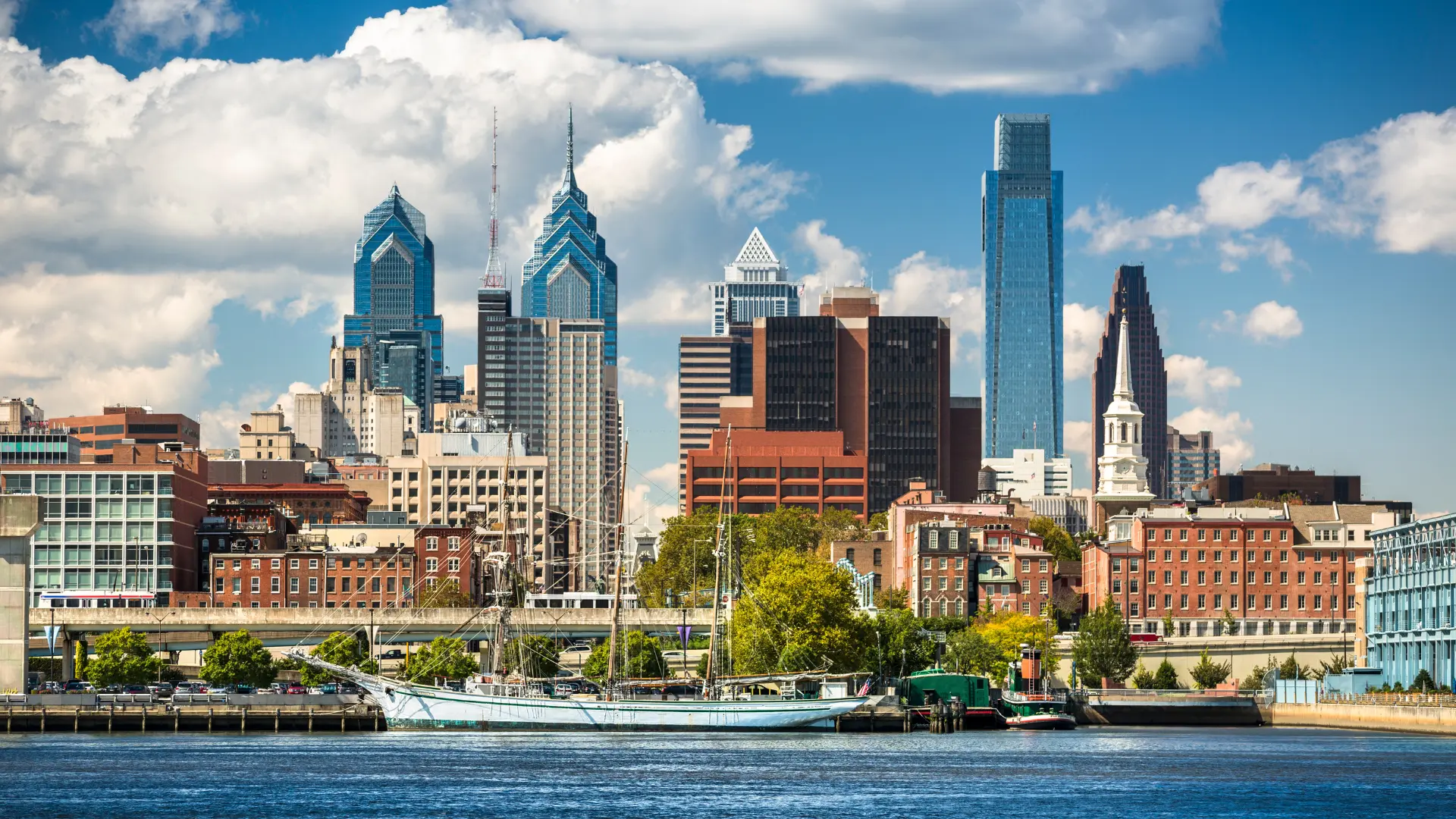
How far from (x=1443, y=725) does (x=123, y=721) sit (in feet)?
304

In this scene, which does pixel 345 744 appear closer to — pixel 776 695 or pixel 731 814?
pixel 776 695

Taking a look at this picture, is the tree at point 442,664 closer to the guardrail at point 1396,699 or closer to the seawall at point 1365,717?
the seawall at point 1365,717

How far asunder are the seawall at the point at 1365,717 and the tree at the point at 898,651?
96.1 ft

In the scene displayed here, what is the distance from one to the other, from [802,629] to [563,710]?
24.9 meters

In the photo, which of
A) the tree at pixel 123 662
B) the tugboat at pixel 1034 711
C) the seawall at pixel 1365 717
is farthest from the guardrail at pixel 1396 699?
the tree at pixel 123 662

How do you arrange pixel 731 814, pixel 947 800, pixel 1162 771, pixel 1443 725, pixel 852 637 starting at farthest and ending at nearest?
1. pixel 852 637
2. pixel 1443 725
3. pixel 1162 771
4. pixel 947 800
5. pixel 731 814

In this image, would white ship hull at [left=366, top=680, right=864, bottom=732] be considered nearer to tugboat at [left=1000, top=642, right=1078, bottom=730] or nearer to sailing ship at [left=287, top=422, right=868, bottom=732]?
sailing ship at [left=287, top=422, right=868, bottom=732]

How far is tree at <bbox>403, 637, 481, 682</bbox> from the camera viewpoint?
187m

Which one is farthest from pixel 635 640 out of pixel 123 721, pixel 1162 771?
pixel 1162 771

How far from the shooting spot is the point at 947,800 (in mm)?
106250

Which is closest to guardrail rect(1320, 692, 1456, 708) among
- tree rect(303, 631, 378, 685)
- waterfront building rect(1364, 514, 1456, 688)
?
waterfront building rect(1364, 514, 1456, 688)

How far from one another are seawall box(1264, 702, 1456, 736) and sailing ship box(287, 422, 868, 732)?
38196 millimetres

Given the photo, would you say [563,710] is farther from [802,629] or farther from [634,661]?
[802,629]

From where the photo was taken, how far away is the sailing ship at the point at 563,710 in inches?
6585
